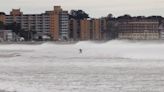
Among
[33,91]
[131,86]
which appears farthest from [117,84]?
[33,91]

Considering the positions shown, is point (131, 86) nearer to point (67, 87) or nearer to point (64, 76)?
point (67, 87)

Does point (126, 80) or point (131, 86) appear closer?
point (131, 86)

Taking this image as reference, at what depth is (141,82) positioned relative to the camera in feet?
96.4

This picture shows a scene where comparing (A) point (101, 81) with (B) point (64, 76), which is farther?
(B) point (64, 76)

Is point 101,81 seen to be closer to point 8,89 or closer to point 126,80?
point 126,80

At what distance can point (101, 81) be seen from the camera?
30.3m

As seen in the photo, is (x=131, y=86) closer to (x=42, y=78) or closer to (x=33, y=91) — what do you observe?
(x=33, y=91)

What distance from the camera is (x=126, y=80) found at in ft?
100

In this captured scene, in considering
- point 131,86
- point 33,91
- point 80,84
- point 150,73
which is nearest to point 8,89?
point 33,91

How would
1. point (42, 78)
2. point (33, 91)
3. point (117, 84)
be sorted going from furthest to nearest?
point (42, 78) → point (117, 84) → point (33, 91)

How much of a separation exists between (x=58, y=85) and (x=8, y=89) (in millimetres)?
2390

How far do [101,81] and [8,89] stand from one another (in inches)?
193

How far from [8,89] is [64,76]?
6.46 m

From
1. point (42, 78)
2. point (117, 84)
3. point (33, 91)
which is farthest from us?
point (42, 78)
